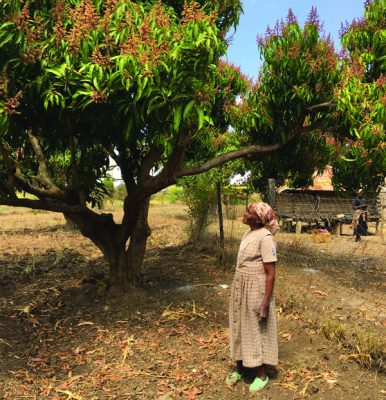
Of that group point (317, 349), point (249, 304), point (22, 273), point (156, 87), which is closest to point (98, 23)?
point (156, 87)

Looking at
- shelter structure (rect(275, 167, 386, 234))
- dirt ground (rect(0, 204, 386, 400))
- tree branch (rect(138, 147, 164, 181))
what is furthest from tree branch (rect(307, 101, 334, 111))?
shelter structure (rect(275, 167, 386, 234))

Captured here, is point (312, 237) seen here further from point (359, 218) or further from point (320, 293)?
point (320, 293)

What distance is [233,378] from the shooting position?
3.84 m

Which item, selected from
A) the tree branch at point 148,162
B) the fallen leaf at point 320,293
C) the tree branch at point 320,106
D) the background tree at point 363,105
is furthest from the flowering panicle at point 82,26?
the fallen leaf at point 320,293

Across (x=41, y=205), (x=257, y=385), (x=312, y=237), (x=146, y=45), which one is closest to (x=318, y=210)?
(x=312, y=237)

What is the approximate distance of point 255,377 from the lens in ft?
12.5

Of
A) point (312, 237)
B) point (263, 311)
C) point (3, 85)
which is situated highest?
point (3, 85)

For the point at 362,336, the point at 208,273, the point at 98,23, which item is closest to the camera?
the point at 98,23

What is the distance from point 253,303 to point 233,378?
2.46 feet

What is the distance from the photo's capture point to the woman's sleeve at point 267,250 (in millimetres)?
3473

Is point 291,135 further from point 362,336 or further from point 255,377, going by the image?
point 255,377

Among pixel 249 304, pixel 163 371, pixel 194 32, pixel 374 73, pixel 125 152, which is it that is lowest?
pixel 163 371

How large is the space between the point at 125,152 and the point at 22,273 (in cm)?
345

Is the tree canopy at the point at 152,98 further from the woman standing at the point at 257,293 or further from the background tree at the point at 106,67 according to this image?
the woman standing at the point at 257,293
